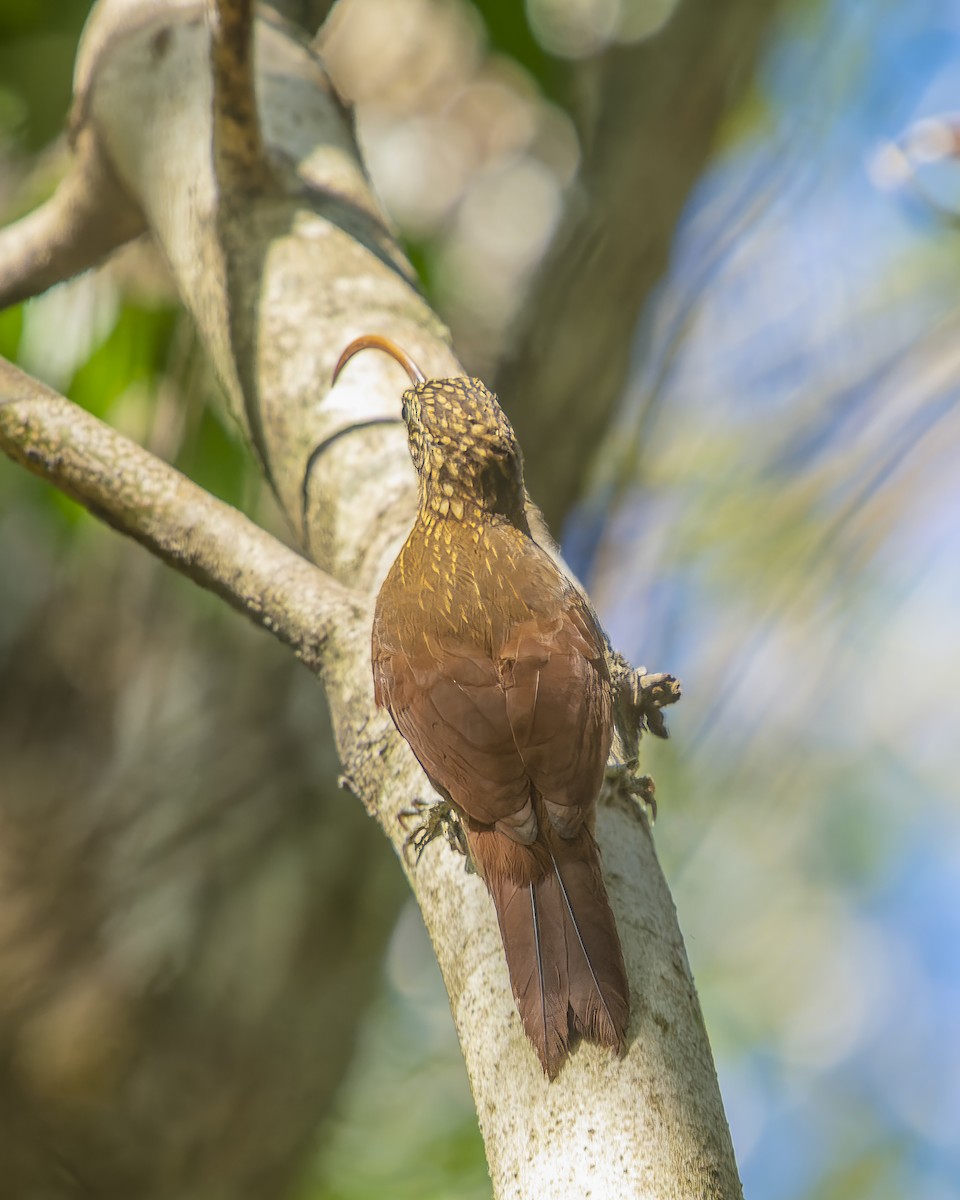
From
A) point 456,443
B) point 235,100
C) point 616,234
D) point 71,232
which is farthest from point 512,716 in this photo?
point 616,234

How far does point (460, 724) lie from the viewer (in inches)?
70.9

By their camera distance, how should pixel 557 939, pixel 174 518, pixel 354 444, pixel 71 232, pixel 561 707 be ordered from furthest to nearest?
pixel 71 232, pixel 354 444, pixel 174 518, pixel 561 707, pixel 557 939

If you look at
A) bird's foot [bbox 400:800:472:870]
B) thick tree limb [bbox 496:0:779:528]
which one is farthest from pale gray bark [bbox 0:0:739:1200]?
thick tree limb [bbox 496:0:779:528]

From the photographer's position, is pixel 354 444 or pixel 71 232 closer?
pixel 354 444

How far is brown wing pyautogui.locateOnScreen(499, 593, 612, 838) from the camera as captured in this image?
5.46ft

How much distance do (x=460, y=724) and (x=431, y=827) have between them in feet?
0.49

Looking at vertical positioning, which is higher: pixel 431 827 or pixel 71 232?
pixel 431 827

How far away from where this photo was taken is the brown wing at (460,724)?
5.70 ft

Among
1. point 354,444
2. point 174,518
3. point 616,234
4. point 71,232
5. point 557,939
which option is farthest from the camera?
point 616,234

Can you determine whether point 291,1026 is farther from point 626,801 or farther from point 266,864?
point 626,801

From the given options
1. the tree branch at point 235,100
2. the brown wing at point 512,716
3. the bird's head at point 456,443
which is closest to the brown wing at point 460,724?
the brown wing at point 512,716

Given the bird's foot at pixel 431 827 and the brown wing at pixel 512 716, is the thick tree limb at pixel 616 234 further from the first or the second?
the bird's foot at pixel 431 827

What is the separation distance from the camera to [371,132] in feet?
19.1

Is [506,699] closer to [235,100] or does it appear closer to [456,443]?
[456,443]
